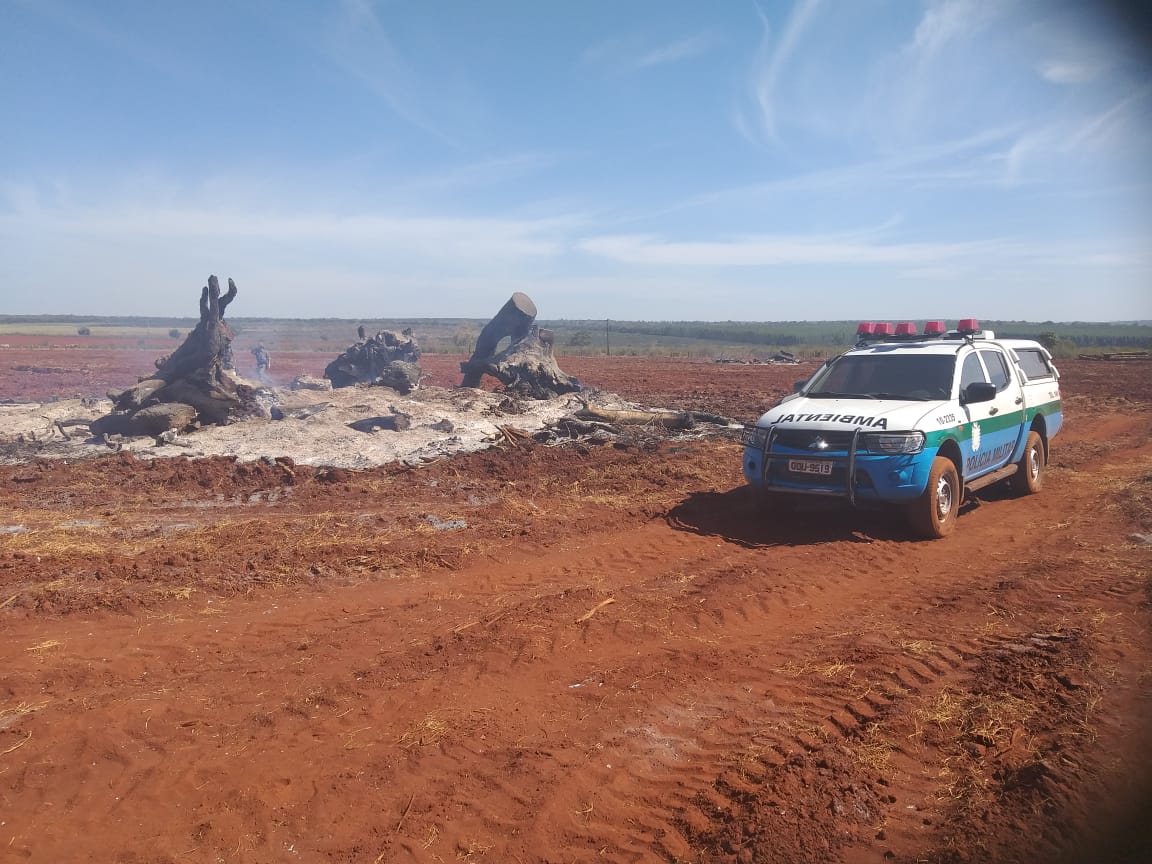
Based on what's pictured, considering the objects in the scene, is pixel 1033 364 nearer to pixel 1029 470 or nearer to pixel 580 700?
pixel 1029 470

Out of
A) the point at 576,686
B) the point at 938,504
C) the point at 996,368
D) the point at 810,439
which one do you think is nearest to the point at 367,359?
the point at 810,439

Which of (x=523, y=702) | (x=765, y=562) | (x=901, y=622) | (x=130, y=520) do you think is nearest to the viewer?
(x=523, y=702)

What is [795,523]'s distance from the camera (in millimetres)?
8633

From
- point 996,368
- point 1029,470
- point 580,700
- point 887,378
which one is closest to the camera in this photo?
point 580,700

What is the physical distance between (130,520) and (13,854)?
681cm

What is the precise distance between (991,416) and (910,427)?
1993mm

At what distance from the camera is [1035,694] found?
4355mm

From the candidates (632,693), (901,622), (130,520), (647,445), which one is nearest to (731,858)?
(632,693)

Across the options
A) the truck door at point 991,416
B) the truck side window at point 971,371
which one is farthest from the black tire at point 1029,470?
the truck side window at point 971,371

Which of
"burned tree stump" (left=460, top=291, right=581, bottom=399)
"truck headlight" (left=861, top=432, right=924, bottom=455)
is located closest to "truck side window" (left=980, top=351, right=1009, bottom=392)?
"truck headlight" (left=861, top=432, right=924, bottom=455)

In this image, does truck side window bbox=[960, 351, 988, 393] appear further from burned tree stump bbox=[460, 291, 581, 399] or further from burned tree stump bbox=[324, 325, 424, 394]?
burned tree stump bbox=[324, 325, 424, 394]

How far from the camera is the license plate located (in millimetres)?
7815

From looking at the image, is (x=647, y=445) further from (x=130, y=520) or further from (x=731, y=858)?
(x=731, y=858)

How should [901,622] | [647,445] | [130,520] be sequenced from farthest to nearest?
[647,445], [130,520], [901,622]
